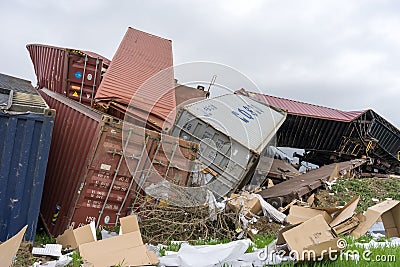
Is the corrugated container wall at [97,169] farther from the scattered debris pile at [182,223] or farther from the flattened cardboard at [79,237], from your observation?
the flattened cardboard at [79,237]

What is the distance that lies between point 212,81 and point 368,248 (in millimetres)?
2340

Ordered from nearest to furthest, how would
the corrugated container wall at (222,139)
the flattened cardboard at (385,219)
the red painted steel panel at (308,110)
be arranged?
1. the flattened cardboard at (385,219)
2. the corrugated container wall at (222,139)
3. the red painted steel panel at (308,110)

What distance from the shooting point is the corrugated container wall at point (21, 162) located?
13.1ft

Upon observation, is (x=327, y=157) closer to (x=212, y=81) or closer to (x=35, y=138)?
(x=212, y=81)

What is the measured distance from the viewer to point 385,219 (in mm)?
5336

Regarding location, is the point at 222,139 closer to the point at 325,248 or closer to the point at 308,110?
the point at 325,248

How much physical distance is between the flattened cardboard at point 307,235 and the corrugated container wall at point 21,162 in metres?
2.53

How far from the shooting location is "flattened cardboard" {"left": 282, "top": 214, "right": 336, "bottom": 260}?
3.38 metres

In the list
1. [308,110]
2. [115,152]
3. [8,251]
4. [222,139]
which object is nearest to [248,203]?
[222,139]

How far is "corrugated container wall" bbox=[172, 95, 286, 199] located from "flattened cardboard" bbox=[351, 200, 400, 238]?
2.19 m

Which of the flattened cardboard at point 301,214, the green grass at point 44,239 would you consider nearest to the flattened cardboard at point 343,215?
the flattened cardboard at point 301,214

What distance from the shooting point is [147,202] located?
16.8ft

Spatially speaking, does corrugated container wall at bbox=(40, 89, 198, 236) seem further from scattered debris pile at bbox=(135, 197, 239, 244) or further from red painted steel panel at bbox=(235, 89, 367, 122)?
red painted steel panel at bbox=(235, 89, 367, 122)

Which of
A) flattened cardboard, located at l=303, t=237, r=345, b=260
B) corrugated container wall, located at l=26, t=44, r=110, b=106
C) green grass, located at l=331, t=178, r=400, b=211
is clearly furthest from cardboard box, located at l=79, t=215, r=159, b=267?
green grass, located at l=331, t=178, r=400, b=211
